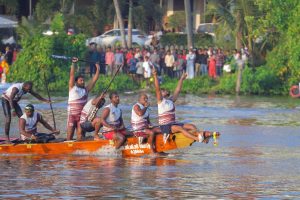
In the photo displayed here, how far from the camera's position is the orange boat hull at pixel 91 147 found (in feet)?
82.4

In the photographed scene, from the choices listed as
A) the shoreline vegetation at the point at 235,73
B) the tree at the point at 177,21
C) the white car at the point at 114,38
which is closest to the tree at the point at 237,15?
the shoreline vegetation at the point at 235,73

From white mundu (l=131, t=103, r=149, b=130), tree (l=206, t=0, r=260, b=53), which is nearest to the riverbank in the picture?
tree (l=206, t=0, r=260, b=53)

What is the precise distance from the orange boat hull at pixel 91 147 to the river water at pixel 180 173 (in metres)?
0.19

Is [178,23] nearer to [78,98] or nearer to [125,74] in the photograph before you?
[125,74]

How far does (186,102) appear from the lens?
44594 mm

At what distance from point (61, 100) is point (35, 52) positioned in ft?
19.5

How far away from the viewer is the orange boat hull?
25.1 m

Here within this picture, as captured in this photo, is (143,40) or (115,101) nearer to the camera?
(115,101)

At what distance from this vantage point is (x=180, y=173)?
22953 mm

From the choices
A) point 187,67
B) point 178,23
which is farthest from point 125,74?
point 178,23

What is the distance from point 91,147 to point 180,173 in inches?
122

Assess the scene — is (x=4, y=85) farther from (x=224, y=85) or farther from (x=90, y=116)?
(x=90, y=116)

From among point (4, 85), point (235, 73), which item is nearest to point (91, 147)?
point (235, 73)

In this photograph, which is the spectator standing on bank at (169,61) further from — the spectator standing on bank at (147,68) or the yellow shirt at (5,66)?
the yellow shirt at (5,66)
